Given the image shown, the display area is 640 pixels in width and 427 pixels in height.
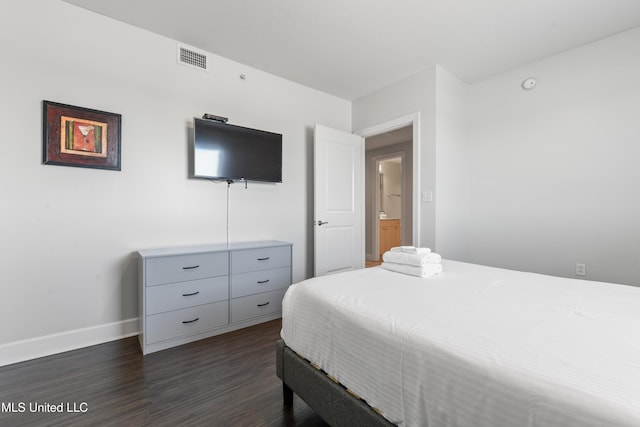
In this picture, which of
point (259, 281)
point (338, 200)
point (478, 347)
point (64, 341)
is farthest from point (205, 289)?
point (478, 347)

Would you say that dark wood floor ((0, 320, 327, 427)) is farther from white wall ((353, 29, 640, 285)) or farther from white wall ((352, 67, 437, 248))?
white wall ((353, 29, 640, 285))

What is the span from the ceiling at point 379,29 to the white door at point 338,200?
887 mm

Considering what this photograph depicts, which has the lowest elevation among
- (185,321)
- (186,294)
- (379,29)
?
(185,321)

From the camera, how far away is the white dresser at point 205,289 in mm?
2232

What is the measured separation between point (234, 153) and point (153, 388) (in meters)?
2.04

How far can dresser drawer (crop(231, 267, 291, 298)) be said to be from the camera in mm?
2656

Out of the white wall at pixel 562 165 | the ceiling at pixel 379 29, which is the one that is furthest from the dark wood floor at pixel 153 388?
the white wall at pixel 562 165

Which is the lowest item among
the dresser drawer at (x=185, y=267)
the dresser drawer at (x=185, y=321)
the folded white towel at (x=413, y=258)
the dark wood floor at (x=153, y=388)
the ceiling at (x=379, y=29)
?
the dark wood floor at (x=153, y=388)

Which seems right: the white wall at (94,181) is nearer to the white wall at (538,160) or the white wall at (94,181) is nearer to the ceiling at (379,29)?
the ceiling at (379,29)

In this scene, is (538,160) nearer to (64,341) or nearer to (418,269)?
(418,269)

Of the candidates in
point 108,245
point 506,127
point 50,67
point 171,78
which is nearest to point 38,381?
point 108,245

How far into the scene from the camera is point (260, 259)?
9.20ft

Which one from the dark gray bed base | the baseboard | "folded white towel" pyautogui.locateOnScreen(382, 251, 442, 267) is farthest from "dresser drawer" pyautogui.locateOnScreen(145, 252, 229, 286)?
"folded white towel" pyautogui.locateOnScreen(382, 251, 442, 267)

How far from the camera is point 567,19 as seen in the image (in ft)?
7.94
